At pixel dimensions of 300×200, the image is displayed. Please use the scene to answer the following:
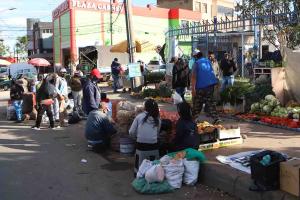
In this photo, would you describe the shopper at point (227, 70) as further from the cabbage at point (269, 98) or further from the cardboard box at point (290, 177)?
the cardboard box at point (290, 177)

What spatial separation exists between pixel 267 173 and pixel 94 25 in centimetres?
4435

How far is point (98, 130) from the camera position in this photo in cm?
1026

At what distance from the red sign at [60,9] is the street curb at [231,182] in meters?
41.7

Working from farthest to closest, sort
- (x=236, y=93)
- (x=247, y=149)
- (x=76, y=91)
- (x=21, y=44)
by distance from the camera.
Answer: (x=21, y=44), (x=76, y=91), (x=236, y=93), (x=247, y=149)

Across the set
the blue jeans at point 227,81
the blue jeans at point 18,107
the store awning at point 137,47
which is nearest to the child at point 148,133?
the blue jeans at point 227,81

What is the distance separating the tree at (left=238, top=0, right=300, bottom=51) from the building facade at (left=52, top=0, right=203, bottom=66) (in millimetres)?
28713

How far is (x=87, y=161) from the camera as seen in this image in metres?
9.45

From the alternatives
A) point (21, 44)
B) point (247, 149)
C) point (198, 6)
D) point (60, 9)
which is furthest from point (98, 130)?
point (21, 44)

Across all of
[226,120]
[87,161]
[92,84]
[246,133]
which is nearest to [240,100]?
[226,120]

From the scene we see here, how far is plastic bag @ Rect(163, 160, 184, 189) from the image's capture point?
24.0 feet

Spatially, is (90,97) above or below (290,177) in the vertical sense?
above

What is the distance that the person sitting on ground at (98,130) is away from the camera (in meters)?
10.3

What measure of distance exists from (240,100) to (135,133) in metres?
6.22

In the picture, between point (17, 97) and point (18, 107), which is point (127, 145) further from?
point (17, 97)
